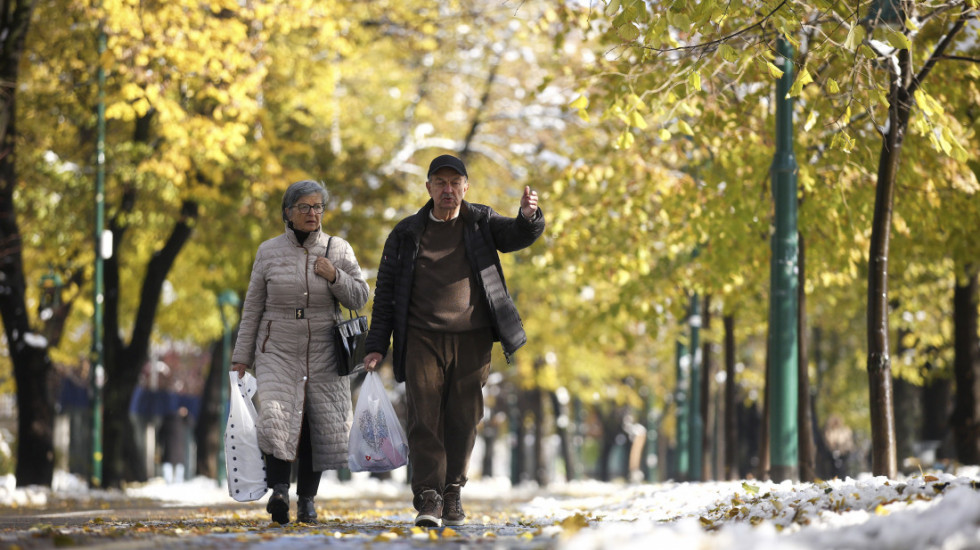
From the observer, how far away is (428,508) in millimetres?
7703

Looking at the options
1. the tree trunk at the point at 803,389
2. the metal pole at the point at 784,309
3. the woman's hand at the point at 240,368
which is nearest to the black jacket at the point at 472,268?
the woman's hand at the point at 240,368

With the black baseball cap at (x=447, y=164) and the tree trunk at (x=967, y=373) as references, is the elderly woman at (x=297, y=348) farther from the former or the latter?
the tree trunk at (x=967, y=373)

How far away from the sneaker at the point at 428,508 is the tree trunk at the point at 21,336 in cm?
1109

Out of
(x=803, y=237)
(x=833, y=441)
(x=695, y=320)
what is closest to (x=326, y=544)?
(x=803, y=237)

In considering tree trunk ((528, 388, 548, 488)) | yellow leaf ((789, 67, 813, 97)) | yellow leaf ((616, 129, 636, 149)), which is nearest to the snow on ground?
yellow leaf ((789, 67, 813, 97))

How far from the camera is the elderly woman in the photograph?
8359 mm

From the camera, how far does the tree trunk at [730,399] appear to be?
21641 millimetres

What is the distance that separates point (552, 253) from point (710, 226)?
9.90 ft

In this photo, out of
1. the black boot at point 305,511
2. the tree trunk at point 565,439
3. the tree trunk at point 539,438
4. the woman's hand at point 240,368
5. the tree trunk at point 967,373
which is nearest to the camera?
the woman's hand at point 240,368

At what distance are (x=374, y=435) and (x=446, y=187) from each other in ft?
5.25

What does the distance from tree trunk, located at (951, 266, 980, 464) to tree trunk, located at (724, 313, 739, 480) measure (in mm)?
3481

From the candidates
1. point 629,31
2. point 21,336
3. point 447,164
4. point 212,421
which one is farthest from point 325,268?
point 212,421

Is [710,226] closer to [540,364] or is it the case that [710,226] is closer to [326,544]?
[326,544]

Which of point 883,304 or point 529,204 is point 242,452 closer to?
point 529,204
